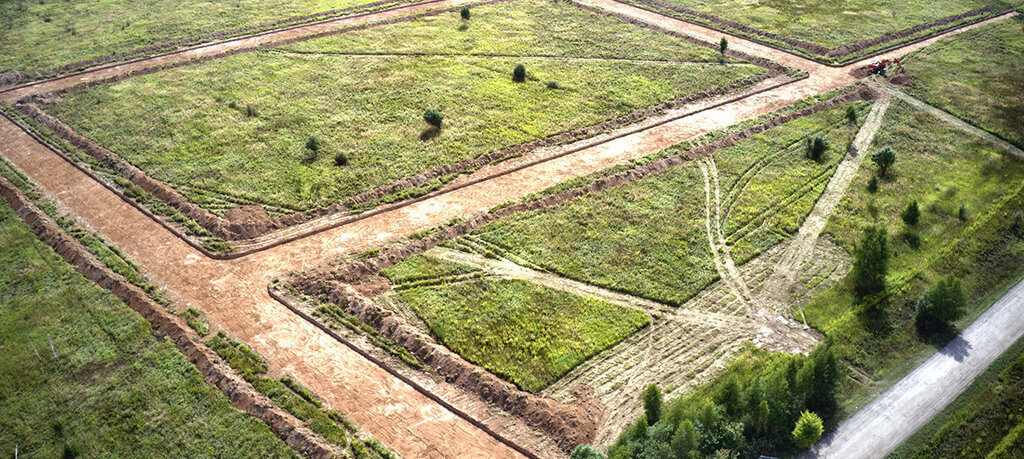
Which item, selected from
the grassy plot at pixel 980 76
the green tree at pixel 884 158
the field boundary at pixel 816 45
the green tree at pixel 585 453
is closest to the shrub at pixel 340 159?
the green tree at pixel 585 453

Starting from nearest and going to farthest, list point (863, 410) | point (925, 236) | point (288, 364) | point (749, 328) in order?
point (863, 410), point (288, 364), point (749, 328), point (925, 236)

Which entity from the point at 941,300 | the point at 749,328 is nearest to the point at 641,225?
the point at 749,328

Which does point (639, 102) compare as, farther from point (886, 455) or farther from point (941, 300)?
point (886, 455)

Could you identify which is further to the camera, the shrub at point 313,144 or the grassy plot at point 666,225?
the shrub at point 313,144

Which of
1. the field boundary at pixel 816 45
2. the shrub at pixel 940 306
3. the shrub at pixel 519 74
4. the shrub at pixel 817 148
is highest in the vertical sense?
the field boundary at pixel 816 45

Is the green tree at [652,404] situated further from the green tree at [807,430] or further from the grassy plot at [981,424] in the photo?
the grassy plot at [981,424]

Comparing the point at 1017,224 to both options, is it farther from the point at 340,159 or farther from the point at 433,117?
the point at 340,159

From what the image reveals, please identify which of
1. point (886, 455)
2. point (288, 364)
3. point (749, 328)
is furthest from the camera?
point (749, 328)
